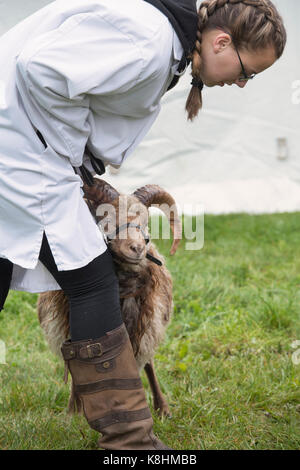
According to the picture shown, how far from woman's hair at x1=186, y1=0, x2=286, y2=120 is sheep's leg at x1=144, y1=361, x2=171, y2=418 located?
1.78 m

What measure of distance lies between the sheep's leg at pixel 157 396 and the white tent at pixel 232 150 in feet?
18.0

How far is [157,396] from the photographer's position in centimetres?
320

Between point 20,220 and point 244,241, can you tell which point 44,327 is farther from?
point 244,241

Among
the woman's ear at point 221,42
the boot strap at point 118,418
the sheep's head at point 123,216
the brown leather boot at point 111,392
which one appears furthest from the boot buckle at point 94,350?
the woman's ear at point 221,42

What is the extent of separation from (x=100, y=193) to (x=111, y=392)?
2.94 feet

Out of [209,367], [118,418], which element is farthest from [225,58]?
[209,367]

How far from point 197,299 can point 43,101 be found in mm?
3160

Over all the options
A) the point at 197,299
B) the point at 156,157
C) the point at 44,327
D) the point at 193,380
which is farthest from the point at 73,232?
the point at 156,157

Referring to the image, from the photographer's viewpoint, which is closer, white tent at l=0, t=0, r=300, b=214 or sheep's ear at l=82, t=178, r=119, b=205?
sheep's ear at l=82, t=178, r=119, b=205

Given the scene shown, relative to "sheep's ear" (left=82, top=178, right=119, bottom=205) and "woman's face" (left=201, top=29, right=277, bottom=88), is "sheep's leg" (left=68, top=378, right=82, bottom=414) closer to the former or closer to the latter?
"sheep's ear" (left=82, top=178, right=119, bottom=205)

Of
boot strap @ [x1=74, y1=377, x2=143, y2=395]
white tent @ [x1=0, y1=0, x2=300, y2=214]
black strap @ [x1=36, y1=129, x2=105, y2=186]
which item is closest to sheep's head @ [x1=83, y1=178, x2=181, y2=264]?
black strap @ [x1=36, y1=129, x2=105, y2=186]

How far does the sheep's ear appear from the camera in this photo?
2623 millimetres

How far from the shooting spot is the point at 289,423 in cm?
287

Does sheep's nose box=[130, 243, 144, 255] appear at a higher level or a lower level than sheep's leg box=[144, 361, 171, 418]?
higher
